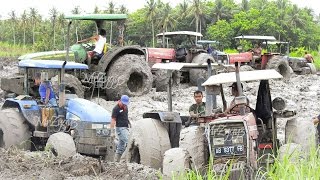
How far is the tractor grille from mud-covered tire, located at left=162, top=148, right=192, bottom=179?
32 centimetres

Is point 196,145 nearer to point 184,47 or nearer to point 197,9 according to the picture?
point 184,47

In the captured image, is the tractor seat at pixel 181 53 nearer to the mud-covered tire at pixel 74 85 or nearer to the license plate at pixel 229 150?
the mud-covered tire at pixel 74 85

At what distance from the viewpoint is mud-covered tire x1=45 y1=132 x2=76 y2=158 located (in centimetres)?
1027

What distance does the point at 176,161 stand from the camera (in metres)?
7.69

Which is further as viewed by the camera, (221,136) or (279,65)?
(279,65)

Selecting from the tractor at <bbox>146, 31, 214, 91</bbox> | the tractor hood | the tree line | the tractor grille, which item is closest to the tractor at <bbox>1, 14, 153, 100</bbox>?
the tractor at <bbox>146, 31, 214, 91</bbox>

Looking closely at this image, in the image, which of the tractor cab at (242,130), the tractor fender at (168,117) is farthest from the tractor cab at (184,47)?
the tractor cab at (242,130)

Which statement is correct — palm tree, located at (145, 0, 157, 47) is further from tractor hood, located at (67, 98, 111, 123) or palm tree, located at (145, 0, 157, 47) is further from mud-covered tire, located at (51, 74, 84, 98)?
tractor hood, located at (67, 98, 111, 123)

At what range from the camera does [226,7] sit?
269 feet

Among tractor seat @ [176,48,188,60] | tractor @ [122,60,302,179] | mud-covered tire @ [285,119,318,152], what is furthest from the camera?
tractor seat @ [176,48,188,60]

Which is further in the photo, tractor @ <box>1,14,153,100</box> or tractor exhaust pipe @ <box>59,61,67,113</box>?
tractor @ <box>1,14,153,100</box>

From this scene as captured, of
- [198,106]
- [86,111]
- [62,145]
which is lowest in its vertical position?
[62,145]

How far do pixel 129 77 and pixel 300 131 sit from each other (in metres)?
10.4

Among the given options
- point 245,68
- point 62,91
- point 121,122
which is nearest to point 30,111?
point 62,91
